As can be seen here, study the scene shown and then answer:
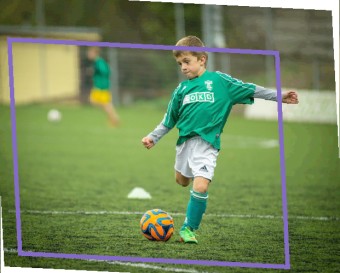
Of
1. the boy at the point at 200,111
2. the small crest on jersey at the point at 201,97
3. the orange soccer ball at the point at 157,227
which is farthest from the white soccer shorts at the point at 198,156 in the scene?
the orange soccer ball at the point at 157,227

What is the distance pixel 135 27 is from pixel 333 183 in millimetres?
20662

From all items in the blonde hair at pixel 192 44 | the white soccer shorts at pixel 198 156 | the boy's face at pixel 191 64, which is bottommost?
the white soccer shorts at pixel 198 156

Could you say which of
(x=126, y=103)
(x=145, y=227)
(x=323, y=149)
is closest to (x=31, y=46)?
(x=126, y=103)

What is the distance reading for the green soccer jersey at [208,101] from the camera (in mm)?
5848

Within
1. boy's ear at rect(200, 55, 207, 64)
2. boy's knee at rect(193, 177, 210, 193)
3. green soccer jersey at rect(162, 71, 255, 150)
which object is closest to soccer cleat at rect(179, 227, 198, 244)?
boy's knee at rect(193, 177, 210, 193)

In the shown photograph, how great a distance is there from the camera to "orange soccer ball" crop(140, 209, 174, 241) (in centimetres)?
589

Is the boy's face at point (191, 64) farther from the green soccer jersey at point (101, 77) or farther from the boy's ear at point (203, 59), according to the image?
the green soccer jersey at point (101, 77)

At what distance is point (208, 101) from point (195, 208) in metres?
0.74

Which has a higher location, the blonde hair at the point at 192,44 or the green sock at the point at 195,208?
the blonde hair at the point at 192,44

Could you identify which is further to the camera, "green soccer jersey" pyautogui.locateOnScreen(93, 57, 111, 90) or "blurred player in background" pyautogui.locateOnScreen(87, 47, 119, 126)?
"green soccer jersey" pyautogui.locateOnScreen(93, 57, 111, 90)

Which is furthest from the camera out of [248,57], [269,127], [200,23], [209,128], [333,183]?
[200,23]

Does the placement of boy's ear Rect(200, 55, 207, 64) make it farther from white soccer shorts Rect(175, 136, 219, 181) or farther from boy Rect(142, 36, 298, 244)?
white soccer shorts Rect(175, 136, 219, 181)

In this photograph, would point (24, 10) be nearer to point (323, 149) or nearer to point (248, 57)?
point (248, 57)

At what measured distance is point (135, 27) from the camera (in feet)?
97.9
